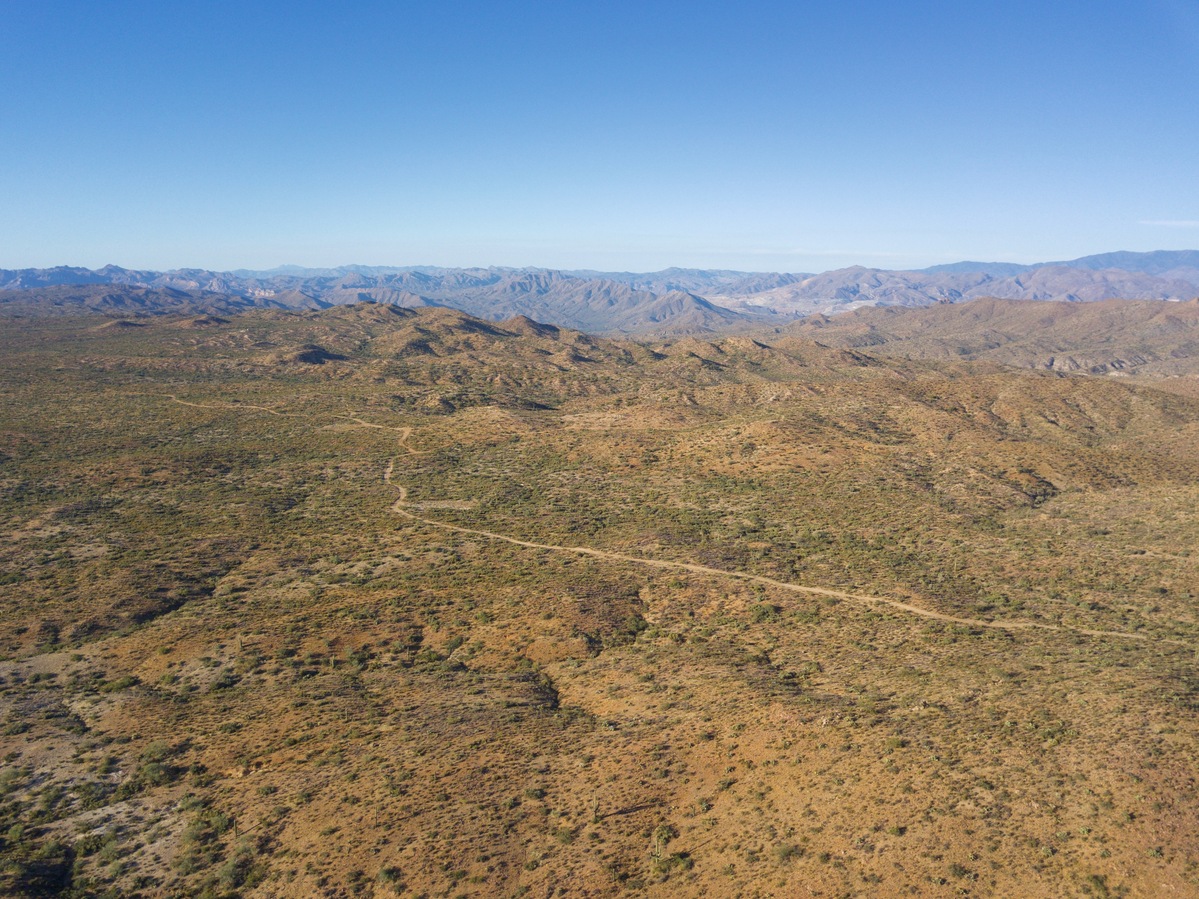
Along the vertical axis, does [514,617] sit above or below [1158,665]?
below

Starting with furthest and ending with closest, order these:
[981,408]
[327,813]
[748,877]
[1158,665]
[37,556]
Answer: [981,408] → [37,556] → [1158,665] → [327,813] → [748,877]

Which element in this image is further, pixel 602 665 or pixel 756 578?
pixel 756 578

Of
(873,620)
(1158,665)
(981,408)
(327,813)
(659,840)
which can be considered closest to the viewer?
(659,840)

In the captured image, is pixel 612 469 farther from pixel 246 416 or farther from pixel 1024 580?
pixel 246 416

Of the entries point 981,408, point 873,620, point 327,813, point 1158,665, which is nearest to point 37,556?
point 327,813

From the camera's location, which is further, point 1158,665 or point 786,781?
point 1158,665

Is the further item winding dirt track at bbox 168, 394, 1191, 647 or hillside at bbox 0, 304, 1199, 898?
winding dirt track at bbox 168, 394, 1191, 647

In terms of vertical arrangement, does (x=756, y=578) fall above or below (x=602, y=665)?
above

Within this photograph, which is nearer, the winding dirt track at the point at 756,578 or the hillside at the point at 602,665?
the hillside at the point at 602,665
